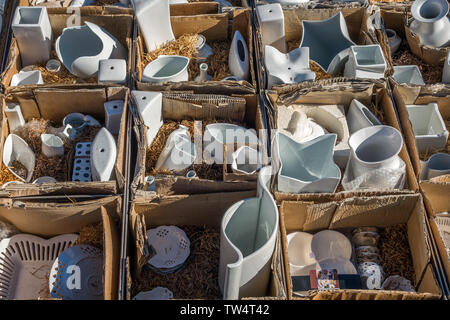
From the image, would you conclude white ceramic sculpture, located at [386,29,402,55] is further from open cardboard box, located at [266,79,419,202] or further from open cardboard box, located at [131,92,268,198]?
open cardboard box, located at [131,92,268,198]

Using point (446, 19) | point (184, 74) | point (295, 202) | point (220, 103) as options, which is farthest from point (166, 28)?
point (446, 19)

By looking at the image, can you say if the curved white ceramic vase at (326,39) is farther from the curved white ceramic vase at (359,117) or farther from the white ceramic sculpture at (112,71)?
→ the white ceramic sculpture at (112,71)

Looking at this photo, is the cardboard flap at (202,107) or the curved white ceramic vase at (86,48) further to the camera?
the curved white ceramic vase at (86,48)

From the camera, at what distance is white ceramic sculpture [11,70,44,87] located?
2691 mm

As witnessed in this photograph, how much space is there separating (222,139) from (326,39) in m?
0.93

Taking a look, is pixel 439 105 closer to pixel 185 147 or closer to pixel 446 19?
pixel 446 19

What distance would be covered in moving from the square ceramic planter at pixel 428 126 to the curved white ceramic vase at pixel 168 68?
3.56 ft

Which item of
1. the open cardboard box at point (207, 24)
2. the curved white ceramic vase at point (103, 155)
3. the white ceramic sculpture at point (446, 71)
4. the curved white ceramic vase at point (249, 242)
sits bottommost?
the curved white ceramic vase at point (249, 242)

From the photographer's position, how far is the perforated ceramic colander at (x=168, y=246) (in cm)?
221

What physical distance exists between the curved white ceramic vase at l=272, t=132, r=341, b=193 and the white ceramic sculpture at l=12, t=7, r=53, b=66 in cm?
141

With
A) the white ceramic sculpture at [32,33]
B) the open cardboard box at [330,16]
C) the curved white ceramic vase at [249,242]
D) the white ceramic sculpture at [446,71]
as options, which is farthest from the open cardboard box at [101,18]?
the white ceramic sculpture at [446,71]

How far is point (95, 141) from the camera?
2412 millimetres

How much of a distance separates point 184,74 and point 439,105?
123 centimetres

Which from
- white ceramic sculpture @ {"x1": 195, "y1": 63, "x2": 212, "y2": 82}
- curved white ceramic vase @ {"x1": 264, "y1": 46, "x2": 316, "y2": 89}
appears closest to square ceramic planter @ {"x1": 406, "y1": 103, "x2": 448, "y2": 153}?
curved white ceramic vase @ {"x1": 264, "y1": 46, "x2": 316, "y2": 89}
